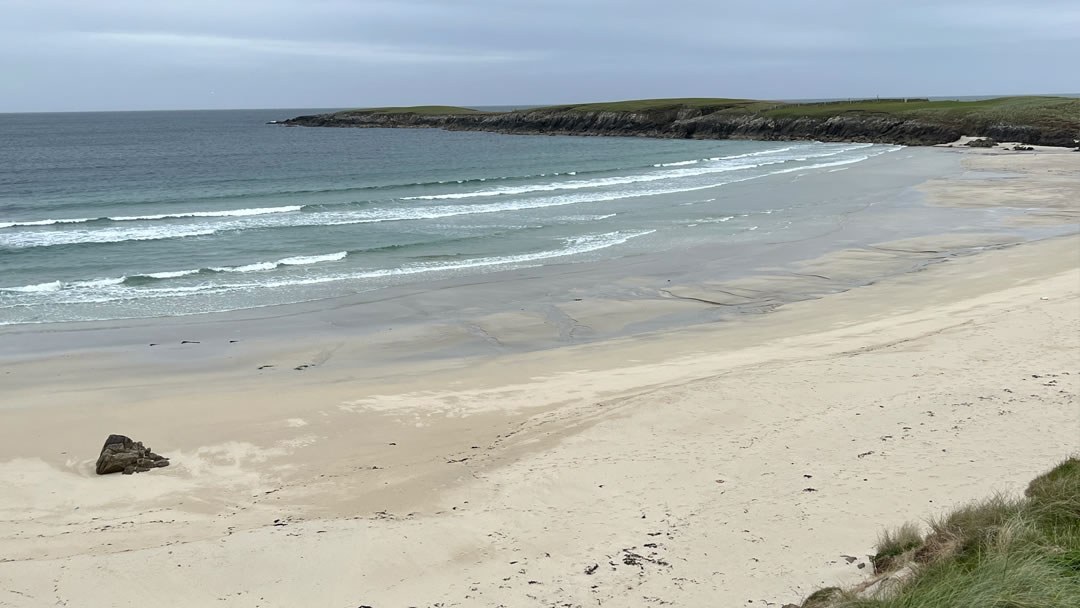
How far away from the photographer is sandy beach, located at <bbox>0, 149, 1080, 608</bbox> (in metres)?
7.18

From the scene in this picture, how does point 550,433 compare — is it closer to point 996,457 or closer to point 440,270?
point 996,457

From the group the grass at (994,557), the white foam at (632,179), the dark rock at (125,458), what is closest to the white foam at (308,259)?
the dark rock at (125,458)

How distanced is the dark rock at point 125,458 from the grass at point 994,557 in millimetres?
7341

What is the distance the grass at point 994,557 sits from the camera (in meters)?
4.85

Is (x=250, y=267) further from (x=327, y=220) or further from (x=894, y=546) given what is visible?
(x=894, y=546)

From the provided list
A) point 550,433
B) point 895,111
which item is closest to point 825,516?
point 550,433

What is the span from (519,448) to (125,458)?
4.42 metres

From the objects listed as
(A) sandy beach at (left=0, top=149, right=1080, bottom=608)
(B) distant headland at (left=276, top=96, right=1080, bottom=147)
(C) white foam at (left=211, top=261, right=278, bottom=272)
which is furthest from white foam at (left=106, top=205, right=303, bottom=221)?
(B) distant headland at (left=276, top=96, right=1080, bottom=147)

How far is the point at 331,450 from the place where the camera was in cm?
1031

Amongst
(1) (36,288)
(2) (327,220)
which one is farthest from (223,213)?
(1) (36,288)

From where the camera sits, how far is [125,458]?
957 centimetres

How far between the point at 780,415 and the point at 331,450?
5.57m

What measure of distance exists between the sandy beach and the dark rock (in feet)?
0.69

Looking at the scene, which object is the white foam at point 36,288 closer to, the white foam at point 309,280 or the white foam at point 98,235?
the white foam at point 309,280
